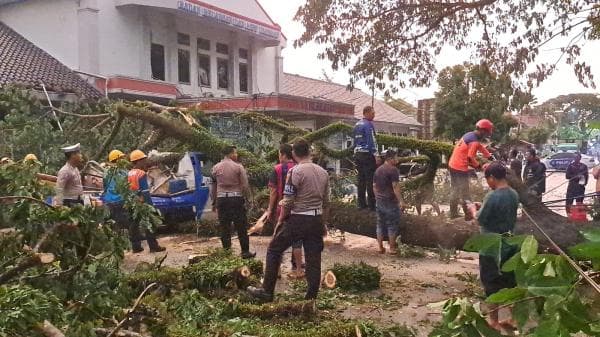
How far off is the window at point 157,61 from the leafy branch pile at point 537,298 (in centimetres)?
1852

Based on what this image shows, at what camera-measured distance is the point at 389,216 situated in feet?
25.8

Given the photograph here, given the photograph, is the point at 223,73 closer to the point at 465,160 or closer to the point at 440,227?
the point at 465,160

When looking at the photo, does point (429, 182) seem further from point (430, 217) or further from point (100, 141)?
point (100, 141)

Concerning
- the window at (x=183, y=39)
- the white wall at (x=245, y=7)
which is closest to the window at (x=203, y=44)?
the window at (x=183, y=39)

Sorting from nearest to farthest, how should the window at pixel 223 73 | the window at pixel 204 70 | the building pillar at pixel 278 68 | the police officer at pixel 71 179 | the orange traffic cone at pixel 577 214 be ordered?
the orange traffic cone at pixel 577 214, the police officer at pixel 71 179, the window at pixel 204 70, the window at pixel 223 73, the building pillar at pixel 278 68

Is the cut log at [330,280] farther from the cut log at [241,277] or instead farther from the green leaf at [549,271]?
the green leaf at [549,271]

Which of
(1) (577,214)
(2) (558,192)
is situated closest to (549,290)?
(1) (577,214)

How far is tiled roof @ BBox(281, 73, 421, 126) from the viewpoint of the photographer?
1073 inches

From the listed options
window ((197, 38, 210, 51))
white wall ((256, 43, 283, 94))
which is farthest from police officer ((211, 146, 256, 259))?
white wall ((256, 43, 283, 94))

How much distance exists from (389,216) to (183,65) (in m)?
14.2

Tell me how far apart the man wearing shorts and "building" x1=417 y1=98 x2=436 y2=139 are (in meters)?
20.6

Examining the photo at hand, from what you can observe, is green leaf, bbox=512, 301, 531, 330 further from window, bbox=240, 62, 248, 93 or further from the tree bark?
window, bbox=240, 62, 248, 93

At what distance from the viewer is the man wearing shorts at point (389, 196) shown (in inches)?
308

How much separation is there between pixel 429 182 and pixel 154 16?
43.2 feet
